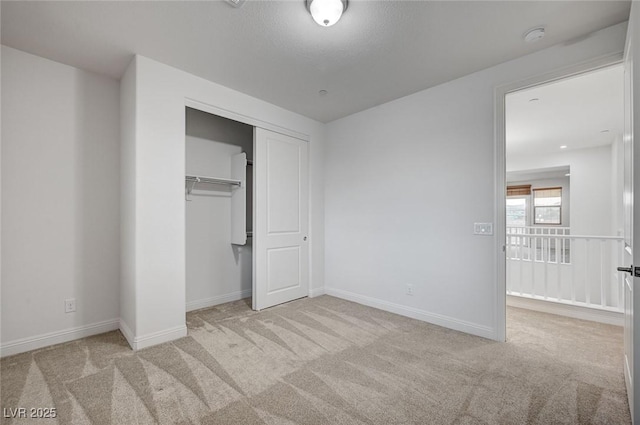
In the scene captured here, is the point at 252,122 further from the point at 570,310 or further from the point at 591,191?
the point at 591,191

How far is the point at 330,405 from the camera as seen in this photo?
178cm

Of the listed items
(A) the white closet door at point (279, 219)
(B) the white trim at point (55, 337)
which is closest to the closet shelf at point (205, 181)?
(A) the white closet door at point (279, 219)

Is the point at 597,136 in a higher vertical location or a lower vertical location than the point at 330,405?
higher

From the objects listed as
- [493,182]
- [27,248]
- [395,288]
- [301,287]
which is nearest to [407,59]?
[493,182]

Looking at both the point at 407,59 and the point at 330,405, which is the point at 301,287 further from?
the point at 407,59

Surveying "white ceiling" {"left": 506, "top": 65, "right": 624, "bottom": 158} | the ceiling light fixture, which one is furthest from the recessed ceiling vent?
"white ceiling" {"left": 506, "top": 65, "right": 624, "bottom": 158}

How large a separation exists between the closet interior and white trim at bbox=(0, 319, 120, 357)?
840 millimetres

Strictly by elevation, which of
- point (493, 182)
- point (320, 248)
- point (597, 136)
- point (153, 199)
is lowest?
point (320, 248)

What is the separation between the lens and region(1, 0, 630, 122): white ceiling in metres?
1.99

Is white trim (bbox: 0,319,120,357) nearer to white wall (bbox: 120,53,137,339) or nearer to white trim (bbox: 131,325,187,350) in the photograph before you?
white wall (bbox: 120,53,137,339)

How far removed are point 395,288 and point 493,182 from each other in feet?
5.22

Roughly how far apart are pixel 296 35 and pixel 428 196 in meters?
2.08

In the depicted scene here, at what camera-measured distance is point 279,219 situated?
151 inches

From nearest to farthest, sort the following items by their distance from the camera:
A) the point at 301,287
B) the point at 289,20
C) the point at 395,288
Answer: the point at 289,20
the point at 395,288
the point at 301,287
